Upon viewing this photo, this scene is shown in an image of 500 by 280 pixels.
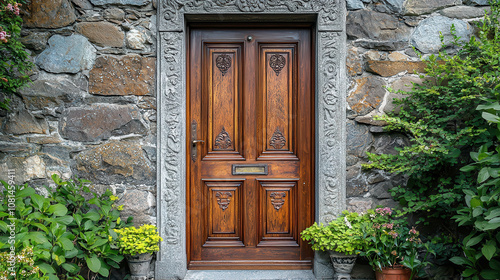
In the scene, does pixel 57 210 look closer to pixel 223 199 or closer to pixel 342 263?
pixel 223 199

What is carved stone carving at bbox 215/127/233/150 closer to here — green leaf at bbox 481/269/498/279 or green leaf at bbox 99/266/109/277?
green leaf at bbox 99/266/109/277

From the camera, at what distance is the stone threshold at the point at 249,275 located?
2.80 metres

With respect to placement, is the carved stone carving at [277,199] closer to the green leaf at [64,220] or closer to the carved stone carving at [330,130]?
the carved stone carving at [330,130]

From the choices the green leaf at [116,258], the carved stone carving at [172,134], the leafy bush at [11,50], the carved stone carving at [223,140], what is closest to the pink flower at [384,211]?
the carved stone carving at [223,140]

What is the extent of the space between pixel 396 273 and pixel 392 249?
0.57ft

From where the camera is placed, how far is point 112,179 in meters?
2.81

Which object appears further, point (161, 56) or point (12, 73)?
point (161, 56)

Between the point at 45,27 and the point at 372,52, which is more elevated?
the point at 45,27

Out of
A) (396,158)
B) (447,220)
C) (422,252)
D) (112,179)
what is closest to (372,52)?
(396,158)

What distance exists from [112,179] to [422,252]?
2675 millimetres

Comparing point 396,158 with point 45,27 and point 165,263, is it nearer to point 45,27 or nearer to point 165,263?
point 165,263

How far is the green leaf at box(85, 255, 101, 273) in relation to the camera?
94.9 inches

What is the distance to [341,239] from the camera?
256 centimetres

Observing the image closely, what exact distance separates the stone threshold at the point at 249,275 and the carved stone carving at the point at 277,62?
176cm
